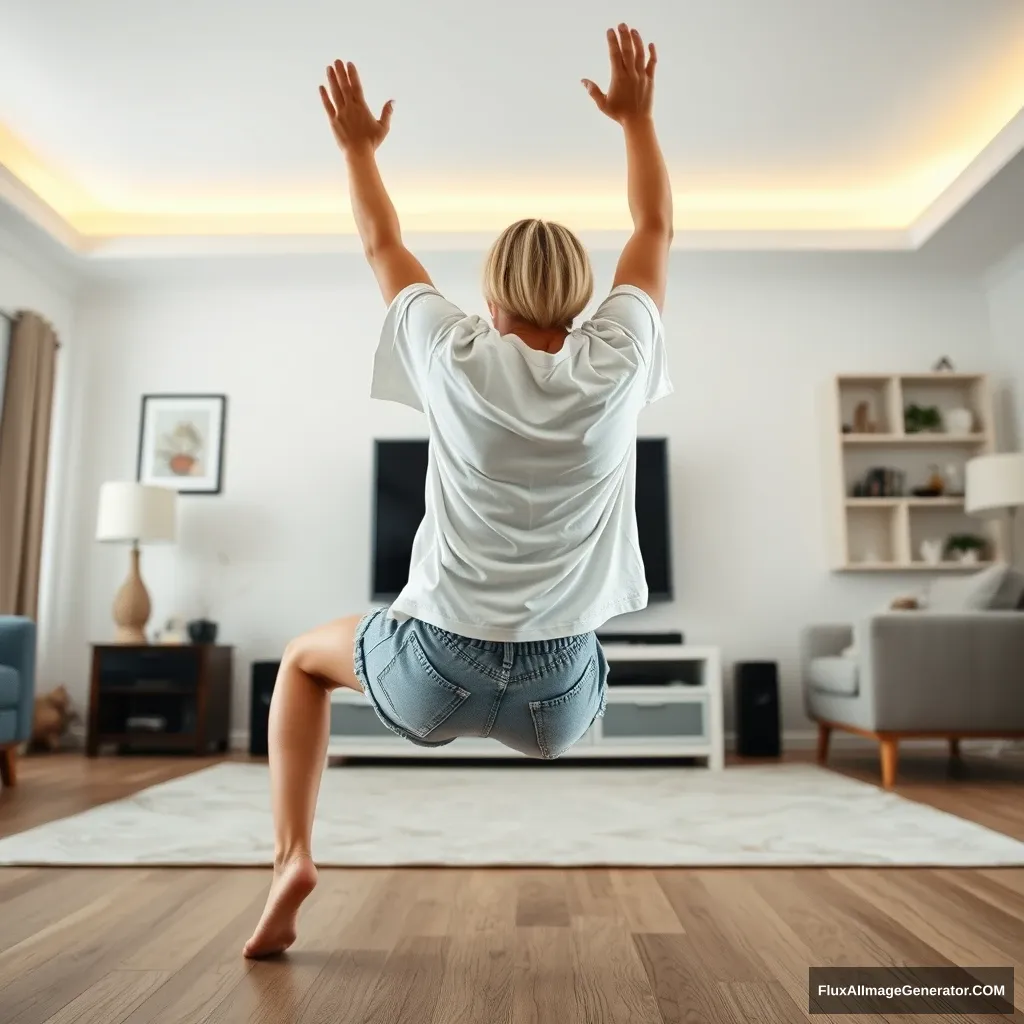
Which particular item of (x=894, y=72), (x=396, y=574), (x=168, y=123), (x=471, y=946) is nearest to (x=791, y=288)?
(x=894, y=72)

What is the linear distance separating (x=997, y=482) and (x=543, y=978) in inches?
154

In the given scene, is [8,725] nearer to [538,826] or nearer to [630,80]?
[538,826]

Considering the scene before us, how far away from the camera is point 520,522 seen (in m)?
1.12

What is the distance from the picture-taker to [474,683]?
3.77 feet

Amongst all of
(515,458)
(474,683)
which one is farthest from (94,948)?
(515,458)

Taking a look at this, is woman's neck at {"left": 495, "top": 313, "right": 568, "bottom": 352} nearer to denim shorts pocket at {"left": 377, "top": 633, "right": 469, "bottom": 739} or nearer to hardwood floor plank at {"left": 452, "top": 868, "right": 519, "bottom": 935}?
denim shorts pocket at {"left": 377, "top": 633, "right": 469, "bottom": 739}

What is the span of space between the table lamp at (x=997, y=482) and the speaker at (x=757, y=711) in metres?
1.29

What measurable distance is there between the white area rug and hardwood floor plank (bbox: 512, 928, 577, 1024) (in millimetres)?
601

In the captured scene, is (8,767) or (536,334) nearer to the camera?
(536,334)

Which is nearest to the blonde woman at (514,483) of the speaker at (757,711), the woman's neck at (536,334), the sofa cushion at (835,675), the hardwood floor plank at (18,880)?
the woman's neck at (536,334)

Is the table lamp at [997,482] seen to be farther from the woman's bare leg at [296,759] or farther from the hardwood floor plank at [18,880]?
the hardwood floor plank at [18,880]

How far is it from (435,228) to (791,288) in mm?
2109

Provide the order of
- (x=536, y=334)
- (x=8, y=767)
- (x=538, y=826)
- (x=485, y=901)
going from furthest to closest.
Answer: (x=8, y=767) < (x=538, y=826) < (x=485, y=901) < (x=536, y=334)

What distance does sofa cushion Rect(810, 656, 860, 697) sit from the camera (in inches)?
145
